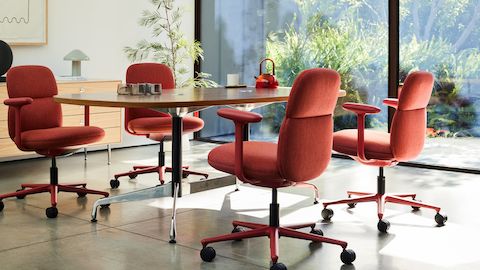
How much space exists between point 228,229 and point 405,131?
1.26m

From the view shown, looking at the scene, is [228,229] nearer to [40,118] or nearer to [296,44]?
[40,118]

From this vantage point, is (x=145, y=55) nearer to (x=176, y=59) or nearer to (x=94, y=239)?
(x=176, y=59)

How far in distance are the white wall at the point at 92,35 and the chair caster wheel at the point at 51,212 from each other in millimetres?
2721

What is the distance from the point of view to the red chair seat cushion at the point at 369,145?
486 cm

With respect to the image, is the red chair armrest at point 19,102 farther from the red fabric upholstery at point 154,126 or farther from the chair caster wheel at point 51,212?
the red fabric upholstery at point 154,126

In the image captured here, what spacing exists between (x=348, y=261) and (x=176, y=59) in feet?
16.0

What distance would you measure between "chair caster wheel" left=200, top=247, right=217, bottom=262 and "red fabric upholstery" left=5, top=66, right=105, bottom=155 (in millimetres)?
1677

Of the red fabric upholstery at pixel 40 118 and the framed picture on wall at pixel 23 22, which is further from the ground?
the framed picture on wall at pixel 23 22

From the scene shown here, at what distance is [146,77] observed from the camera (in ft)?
20.7

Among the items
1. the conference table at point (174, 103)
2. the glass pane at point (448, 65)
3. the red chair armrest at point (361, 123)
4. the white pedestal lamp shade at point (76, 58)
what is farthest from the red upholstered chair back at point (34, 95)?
the glass pane at point (448, 65)

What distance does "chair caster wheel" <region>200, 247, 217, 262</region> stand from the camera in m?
4.05

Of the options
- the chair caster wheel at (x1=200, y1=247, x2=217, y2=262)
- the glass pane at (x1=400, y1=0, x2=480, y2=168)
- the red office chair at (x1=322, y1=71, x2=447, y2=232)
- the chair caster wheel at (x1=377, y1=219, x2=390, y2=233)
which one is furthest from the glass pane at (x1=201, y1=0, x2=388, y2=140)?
the chair caster wheel at (x1=200, y1=247, x2=217, y2=262)

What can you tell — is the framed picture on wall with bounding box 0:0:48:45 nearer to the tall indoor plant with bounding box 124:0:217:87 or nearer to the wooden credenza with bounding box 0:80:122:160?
the wooden credenza with bounding box 0:80:122:160

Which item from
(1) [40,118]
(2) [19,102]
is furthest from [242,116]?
(1) [40,118]
